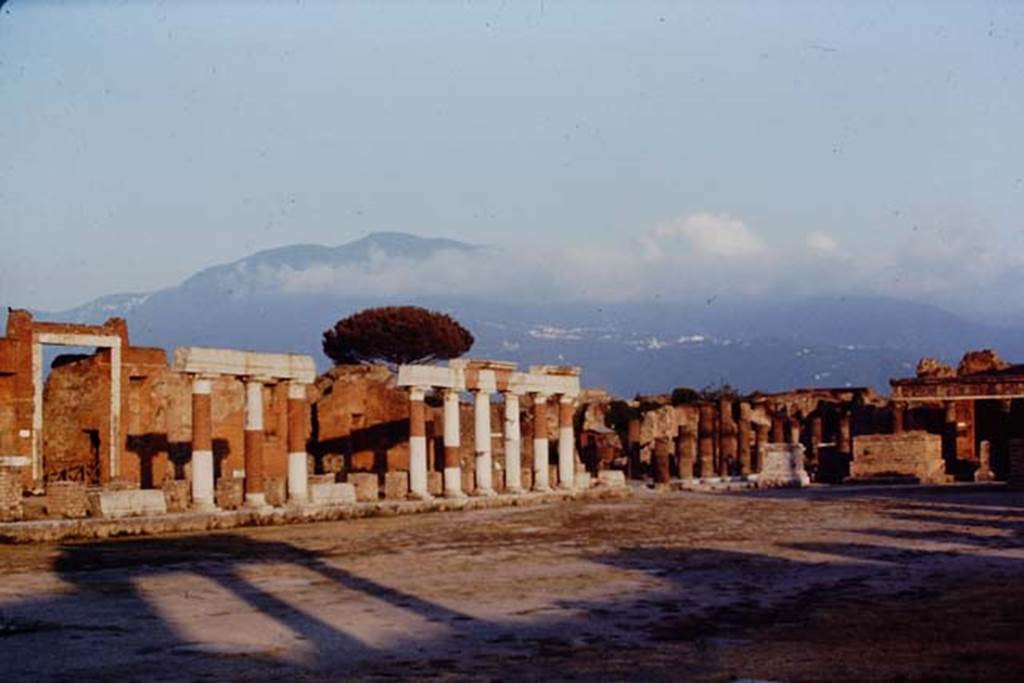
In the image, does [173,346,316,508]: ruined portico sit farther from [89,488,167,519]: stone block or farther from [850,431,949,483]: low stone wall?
[850,431,949,483]: low stone wall

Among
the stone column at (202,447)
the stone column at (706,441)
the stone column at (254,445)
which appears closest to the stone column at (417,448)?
the stone column at (254,445)

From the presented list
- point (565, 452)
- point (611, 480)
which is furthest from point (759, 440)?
point (565, 452)

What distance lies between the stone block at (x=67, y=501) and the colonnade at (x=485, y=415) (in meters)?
9.52

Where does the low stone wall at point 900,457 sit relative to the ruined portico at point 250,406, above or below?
below

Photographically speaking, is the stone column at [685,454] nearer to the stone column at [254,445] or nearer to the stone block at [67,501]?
the stone column at [254,445]

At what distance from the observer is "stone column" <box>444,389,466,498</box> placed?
3619 centimetres

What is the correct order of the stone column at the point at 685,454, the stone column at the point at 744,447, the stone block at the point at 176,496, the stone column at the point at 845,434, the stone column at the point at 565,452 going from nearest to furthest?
the stone block at the point at 176,496
the stone column at the point at 565,452
the stone column at the point at 685,454
the stone column at the point at 845,434
the stone column at the point at 744,447

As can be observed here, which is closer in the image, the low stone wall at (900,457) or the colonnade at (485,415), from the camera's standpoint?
A: the colonnade at (485,415)

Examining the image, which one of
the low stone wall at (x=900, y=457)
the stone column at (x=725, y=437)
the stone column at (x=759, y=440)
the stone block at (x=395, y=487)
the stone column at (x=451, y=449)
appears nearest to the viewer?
the stone block at (x=395, y=487)

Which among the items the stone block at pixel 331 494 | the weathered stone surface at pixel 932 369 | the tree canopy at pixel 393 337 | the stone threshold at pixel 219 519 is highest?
the tree canopy at pixel 393 337

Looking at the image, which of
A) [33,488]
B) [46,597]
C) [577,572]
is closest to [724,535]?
[577,572]

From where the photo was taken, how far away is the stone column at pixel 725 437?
54594 millimetres

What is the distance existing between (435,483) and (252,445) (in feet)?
26.7

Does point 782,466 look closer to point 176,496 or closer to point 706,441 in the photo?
point 706,441
